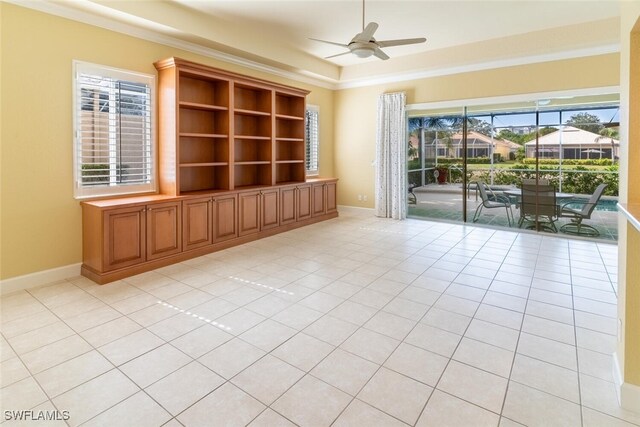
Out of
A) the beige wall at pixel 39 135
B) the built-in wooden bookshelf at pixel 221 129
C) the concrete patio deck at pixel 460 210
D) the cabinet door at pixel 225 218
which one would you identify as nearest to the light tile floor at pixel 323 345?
the beige wall at pixel 39 135

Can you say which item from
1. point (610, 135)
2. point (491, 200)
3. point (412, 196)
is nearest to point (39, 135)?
point (412, 196)

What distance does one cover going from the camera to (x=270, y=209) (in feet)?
19.9

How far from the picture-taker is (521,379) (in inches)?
86.4

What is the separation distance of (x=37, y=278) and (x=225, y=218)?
2.28 m

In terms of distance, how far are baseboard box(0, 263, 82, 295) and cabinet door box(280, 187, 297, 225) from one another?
315 centimetres

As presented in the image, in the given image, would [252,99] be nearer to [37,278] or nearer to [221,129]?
[221,129]

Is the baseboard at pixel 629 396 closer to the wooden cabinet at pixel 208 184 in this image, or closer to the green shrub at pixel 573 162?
the wooden cabinet at pixel 208 184

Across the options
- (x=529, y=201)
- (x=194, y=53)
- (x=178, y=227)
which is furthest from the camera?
(x=529, y=201)

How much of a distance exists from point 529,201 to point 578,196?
0.89 meters

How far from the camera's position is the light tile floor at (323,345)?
1938 mm

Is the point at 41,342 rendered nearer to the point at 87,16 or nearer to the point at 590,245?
the point at 87,16

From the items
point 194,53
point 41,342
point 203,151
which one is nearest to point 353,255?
point 203,151

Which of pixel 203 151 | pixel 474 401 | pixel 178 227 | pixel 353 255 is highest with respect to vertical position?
pixel 203 151

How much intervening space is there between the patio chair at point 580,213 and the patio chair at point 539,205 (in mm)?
194
